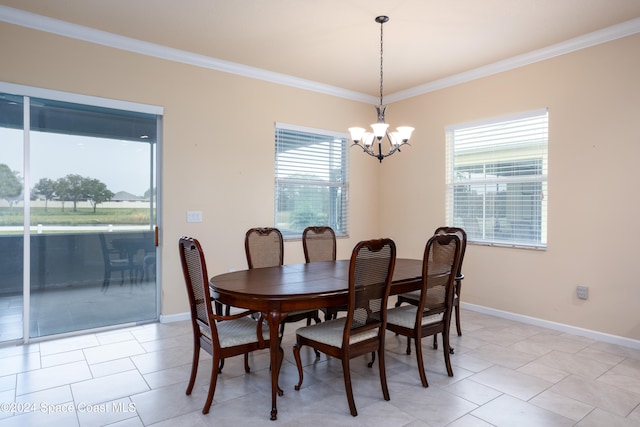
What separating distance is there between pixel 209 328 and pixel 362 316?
3.04 feet

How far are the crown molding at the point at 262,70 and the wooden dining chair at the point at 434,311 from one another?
2461 millimetres

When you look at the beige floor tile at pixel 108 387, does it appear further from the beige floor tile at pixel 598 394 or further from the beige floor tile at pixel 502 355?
the beige floor tile at pixel 598 394

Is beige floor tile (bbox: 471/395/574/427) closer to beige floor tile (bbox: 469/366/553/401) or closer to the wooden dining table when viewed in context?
beige floor tile (bbox: 469/366/553/401)

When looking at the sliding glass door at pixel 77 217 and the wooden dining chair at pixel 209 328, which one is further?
the sliding glass door at pixel 77 217

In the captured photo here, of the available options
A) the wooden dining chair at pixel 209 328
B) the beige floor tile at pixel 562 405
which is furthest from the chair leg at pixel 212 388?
the beige floor tile at pixel 562 405

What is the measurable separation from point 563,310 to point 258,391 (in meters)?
3.11

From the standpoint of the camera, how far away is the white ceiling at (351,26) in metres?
3.09

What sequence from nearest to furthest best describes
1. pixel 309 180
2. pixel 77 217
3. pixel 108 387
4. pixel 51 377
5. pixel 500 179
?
pixel 108 387 < pixel 51 377 < pixel 77 217 < pixel 500 179 < pixel 309 180

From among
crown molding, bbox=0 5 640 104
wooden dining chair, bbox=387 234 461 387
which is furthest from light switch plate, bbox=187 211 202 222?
wooden dining chair, bbox=387 234 461 387

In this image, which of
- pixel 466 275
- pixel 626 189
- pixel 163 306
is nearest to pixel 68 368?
pixel 163 306

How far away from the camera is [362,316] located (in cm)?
239

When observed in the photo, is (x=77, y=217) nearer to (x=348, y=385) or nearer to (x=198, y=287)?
(x=198, y=287)

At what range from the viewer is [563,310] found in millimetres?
3861

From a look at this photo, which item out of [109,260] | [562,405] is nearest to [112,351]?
[109,260]
